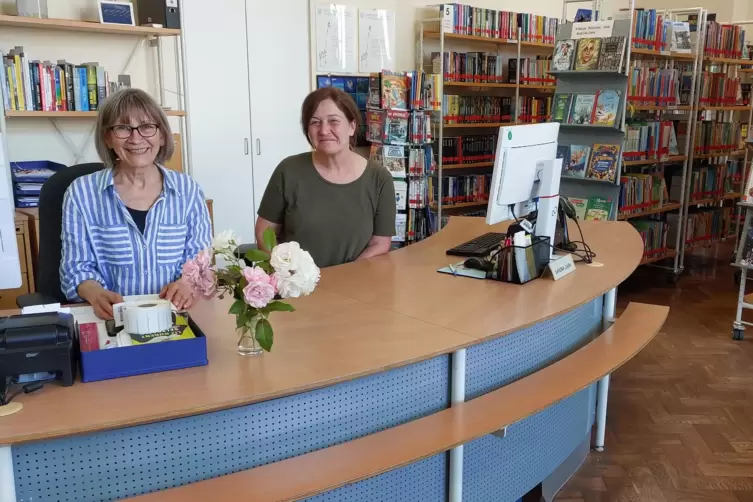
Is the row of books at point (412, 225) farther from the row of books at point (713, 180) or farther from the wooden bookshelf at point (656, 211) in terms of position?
the row of books at point (713, 180)

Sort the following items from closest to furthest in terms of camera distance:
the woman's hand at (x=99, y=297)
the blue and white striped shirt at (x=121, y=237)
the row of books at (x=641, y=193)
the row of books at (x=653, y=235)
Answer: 1. the woman's hand at (x=99, y=297)
2. the blue and white striped shirt at (x=121, y=237)
3. the row of books at (x=641, y=193)
4. the row of books at (x=653, y=235)

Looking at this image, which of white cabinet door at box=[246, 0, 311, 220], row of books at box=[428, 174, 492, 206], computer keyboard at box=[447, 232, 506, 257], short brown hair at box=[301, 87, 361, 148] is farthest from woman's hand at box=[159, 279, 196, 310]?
row of books at box=[428, 174, 492, 206]

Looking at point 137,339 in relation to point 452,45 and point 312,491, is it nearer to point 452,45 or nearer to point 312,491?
point 312,491

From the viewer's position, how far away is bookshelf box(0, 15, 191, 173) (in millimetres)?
3771

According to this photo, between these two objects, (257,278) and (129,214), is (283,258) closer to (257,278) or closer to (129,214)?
(257,278)

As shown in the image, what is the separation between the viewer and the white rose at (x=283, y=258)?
1534 millimetres

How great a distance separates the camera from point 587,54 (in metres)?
4.77

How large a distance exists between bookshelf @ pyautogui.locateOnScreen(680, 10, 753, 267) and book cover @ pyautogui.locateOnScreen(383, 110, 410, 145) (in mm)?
2623

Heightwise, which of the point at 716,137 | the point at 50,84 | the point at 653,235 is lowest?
the point at 653,235

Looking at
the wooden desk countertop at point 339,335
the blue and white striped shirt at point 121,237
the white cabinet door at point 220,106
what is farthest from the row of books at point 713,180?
the blue and white striped shirt at point 121,237

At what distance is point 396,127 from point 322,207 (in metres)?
2.59

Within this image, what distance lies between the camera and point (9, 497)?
1362 millimetres

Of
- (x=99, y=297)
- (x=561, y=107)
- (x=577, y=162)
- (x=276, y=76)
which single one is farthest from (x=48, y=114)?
(x=577, y=162)

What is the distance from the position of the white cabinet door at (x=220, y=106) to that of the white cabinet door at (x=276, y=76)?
0.25 feet
